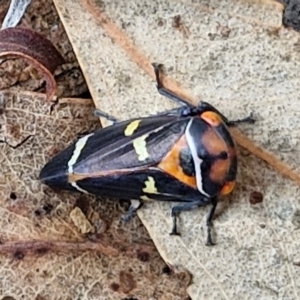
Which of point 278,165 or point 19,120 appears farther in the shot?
point 19,120

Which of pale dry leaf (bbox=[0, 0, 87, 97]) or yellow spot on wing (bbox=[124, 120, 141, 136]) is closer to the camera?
yellow spot on wing (bbox=[124, 120, 141, 136])

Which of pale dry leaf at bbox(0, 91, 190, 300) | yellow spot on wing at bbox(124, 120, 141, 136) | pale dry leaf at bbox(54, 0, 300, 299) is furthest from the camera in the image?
pale dry leaf at bbox(0, 91, 190, 300)

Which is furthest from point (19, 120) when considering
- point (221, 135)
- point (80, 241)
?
point (221, 135)

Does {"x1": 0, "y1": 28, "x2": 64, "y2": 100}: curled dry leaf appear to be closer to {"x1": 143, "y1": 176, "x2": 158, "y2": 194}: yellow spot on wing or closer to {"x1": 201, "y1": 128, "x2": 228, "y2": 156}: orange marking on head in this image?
{"x1": 143, "y1": 176, "x2": 158, "y2": 194}: yellow spot on wing

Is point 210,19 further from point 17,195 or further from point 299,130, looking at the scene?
point 17,195

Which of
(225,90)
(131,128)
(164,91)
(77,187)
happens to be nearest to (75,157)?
(77,187)

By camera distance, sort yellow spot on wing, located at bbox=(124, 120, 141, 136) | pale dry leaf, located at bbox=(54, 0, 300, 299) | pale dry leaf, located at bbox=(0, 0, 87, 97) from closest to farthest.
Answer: pale dry leaf, located at bbox=(54, 0, 300, 299) < yellow spot on wing, located at bbox=(124, 120, 141, 136) < pale dry leaf, located at bbox=(0, 0, 87, 97)

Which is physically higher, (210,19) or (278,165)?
(210,19)

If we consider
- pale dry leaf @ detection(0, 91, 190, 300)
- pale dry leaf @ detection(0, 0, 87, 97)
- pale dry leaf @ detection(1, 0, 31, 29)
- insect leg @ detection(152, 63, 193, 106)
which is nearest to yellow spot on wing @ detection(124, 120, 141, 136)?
insect leg @ detection(152, 63, 193, 106)

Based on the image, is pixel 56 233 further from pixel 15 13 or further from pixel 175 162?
pixel 15 13
